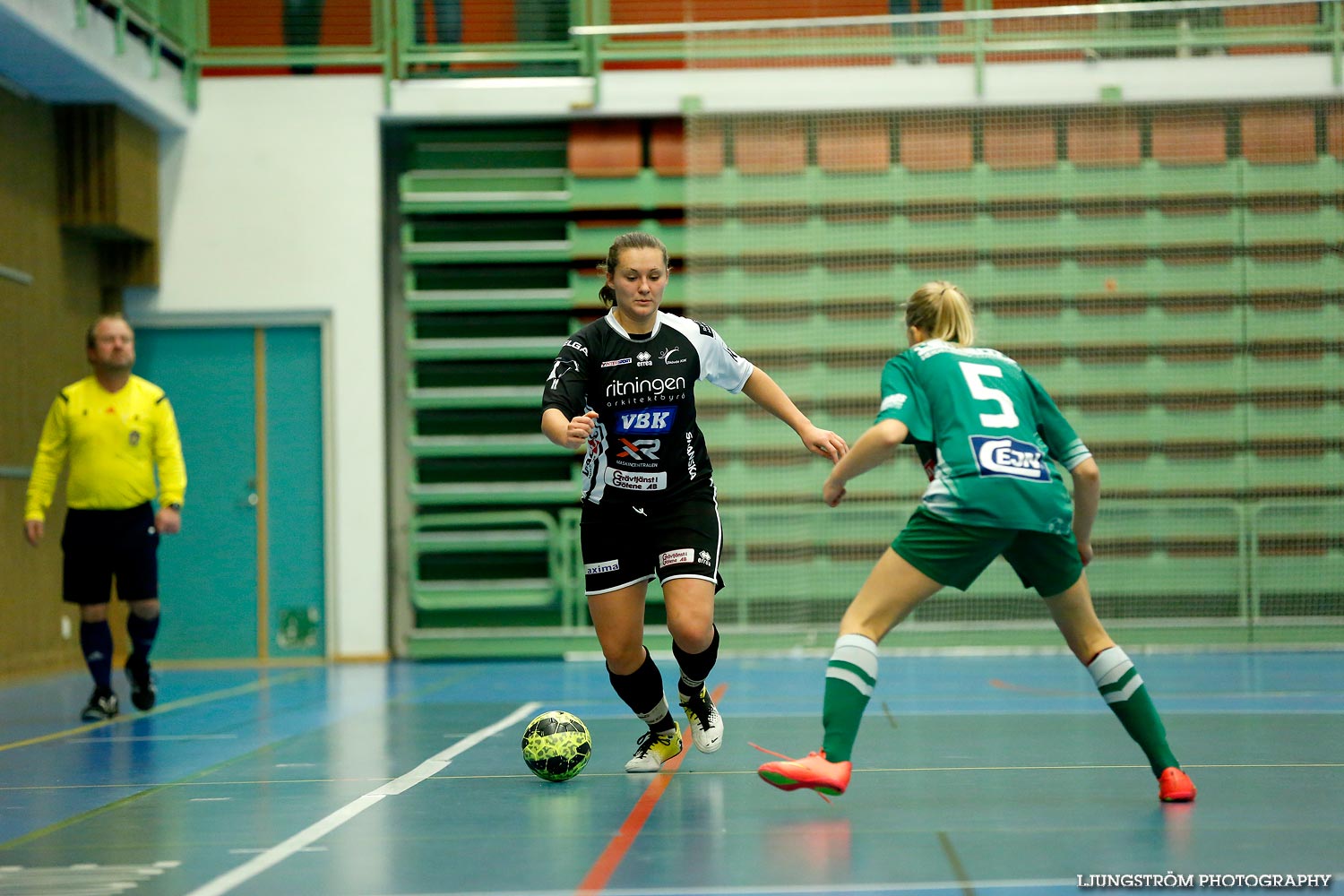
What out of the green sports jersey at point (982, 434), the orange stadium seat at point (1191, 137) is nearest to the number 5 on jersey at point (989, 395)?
the green sports jersey at point (982, 434)

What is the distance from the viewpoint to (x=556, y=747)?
529 cm

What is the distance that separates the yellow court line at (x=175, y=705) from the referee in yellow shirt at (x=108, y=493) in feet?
0.76

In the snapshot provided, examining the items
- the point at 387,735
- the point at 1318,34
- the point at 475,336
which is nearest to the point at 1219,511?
the point at 1318,34

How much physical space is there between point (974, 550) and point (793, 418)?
49.2 inches

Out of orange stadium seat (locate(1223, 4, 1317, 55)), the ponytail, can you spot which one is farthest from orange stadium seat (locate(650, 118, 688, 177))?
the ponytail

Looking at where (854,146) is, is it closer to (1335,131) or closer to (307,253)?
(1335,131)

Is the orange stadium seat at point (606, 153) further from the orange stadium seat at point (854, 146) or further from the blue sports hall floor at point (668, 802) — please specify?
the blue sports hall floor at point (668, 802)

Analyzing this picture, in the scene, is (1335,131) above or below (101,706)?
above

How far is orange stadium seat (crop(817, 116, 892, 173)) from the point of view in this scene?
13.3 m

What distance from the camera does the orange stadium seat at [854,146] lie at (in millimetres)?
13344

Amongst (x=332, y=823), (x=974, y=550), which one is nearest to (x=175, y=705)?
(x=332, y=823)

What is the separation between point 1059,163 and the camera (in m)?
13.3

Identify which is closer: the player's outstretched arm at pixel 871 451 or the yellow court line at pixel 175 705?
the player's outstretched arm at pixel 871 451

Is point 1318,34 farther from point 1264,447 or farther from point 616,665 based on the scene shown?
point 616,665
